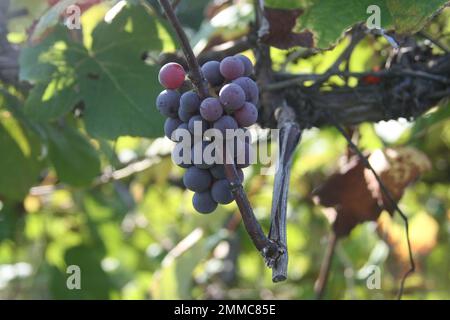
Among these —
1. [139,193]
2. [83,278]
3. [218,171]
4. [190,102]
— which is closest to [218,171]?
[218,171]

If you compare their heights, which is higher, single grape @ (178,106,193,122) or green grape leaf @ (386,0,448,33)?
green grape leaf @ (386,0,448,33)

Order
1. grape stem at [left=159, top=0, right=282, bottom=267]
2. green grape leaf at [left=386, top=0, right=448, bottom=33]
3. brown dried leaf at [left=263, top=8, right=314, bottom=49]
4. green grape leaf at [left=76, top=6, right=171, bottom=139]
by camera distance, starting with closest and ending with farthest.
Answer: grape stem at [left=159, top=0, right=282, bottom=267] < green grape leaf at [left=386, top=0, right=448, bottom=33] < brown dried leaf at [left=263, top=8, right=314, bottom=49] < green grape leaf at [left=76, top=6, right=171, bottom=139]

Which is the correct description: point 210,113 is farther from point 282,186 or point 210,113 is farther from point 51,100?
point 51,100

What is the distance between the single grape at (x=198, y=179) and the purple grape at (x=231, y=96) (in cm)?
10

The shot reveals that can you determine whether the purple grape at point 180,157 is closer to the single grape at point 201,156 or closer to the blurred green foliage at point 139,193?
the single grape at point 201,156

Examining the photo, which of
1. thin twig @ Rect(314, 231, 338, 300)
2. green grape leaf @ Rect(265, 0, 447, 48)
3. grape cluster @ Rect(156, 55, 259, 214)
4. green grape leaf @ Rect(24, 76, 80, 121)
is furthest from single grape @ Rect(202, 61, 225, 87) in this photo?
thin twig @ Rect(314, 231, 338, 300)

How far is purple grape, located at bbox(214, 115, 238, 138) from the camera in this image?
0.94 m

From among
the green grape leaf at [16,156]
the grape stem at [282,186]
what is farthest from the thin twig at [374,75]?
the green grape leaf at [16,156]

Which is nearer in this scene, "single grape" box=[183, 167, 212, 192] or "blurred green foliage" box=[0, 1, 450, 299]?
"single grape" box=[183, 167, 212, 192]

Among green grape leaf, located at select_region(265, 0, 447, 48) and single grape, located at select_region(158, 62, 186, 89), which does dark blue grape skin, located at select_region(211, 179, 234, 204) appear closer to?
single grape, located at select_region(158, 62, 186, 89)

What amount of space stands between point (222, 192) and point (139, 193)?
1874 mm

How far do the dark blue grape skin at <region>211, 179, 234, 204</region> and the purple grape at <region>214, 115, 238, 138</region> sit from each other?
0.23 feet

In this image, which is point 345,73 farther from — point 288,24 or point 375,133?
point 375,133

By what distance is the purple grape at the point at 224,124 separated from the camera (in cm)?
94
